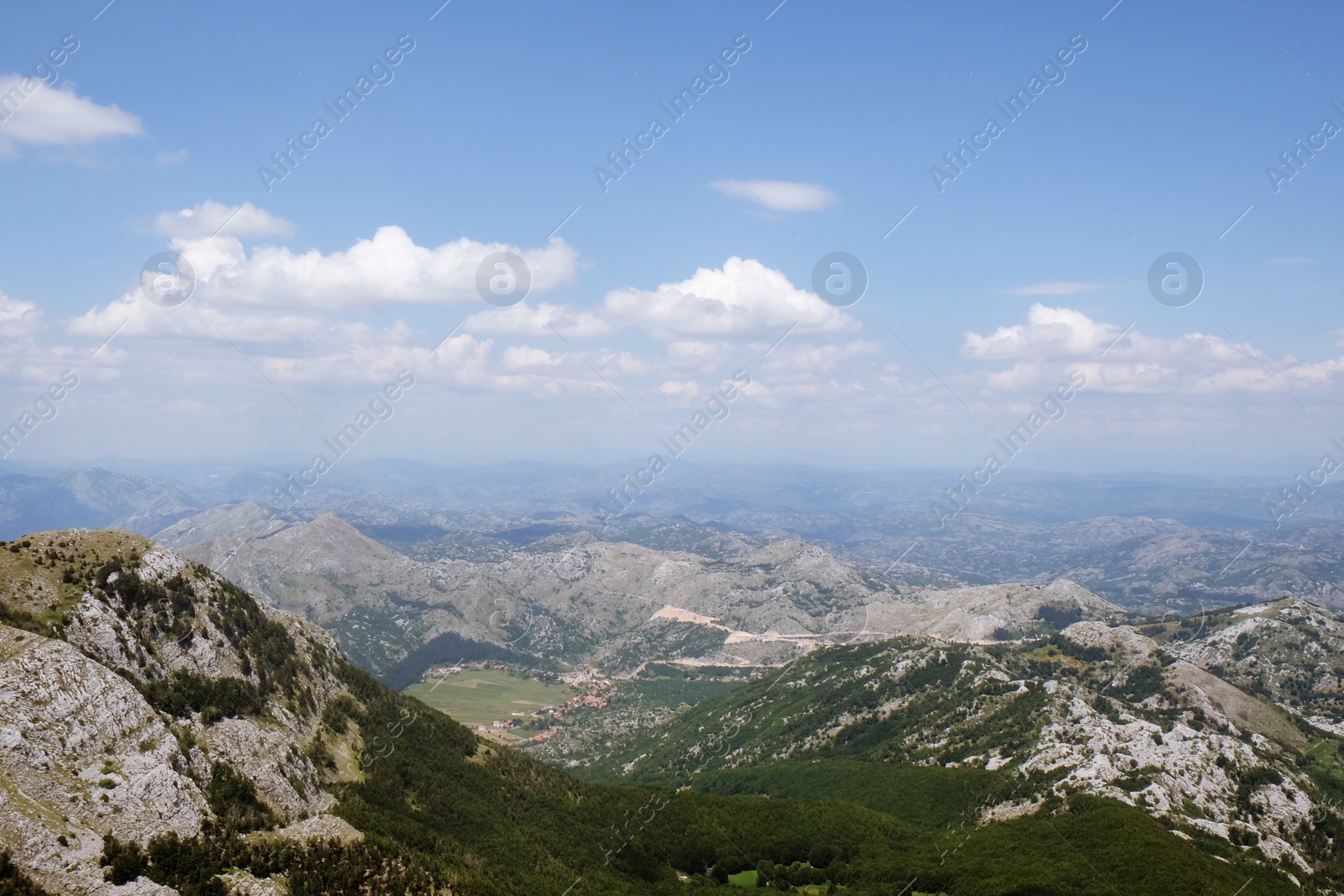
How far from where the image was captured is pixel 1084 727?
17062cm

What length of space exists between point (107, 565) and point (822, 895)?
112 metres

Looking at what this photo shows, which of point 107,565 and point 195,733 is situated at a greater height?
point 107,565

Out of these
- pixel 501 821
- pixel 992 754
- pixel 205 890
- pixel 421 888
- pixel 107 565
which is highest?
pixel 107 565

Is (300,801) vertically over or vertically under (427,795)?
over

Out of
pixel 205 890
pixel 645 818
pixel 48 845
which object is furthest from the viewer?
pixel 645 818

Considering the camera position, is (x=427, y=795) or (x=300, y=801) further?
(x=427, y=795)

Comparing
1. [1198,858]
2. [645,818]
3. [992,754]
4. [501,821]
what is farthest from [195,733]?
[992,754]

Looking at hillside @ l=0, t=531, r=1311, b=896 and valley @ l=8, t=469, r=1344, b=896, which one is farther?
valley @ l=8, t=469, r=1344, b=896

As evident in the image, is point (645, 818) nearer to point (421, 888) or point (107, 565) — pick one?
point (421, 888)

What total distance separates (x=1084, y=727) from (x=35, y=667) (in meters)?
187

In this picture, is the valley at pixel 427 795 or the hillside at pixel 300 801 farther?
the valley at pixel 427 795

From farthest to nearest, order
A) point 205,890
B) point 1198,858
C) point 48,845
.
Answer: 1. point 1198,858
2. point 205,890
3. point 48,845

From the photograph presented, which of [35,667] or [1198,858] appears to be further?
[1198,858]

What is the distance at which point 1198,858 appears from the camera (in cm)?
10975
